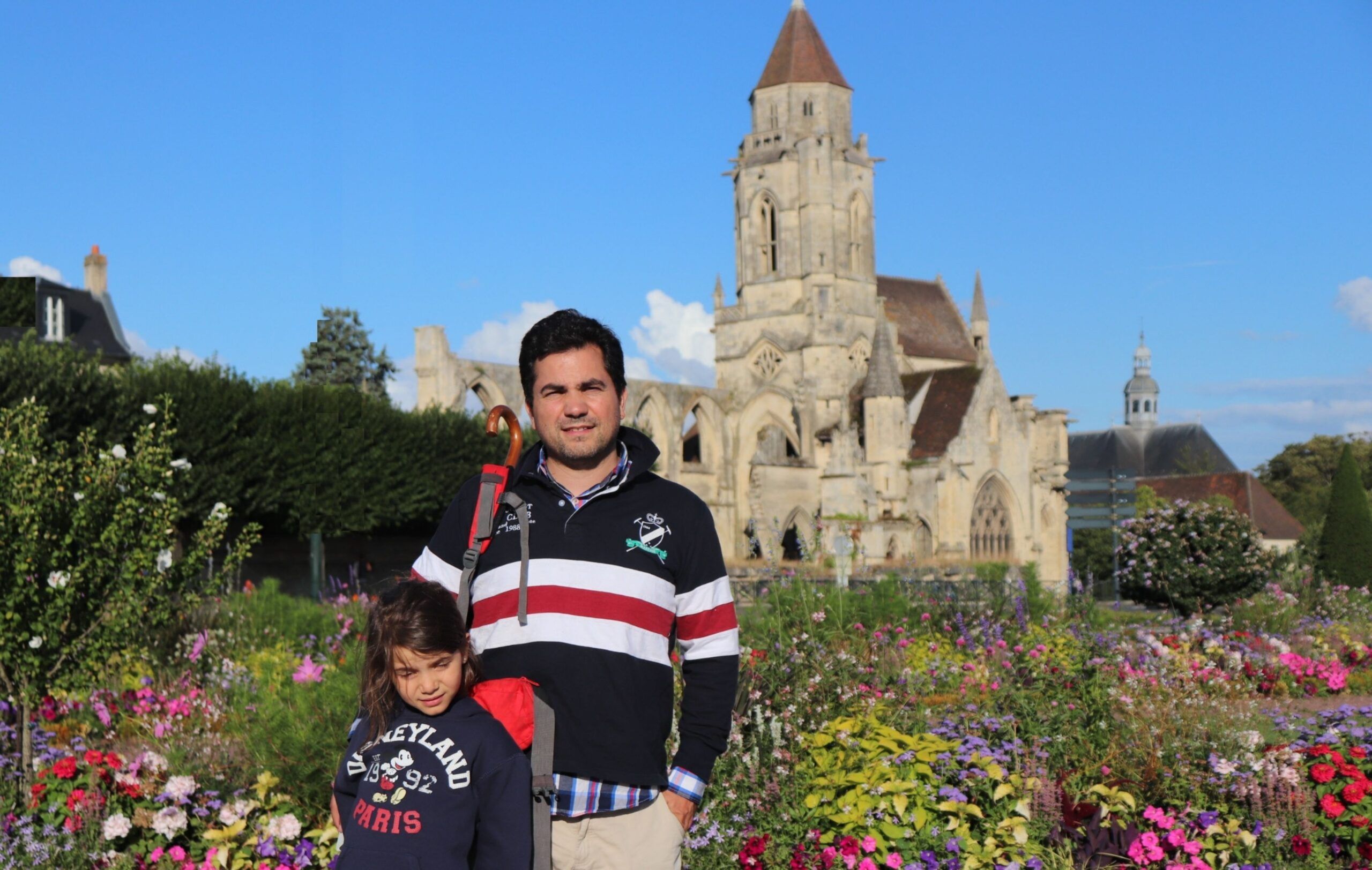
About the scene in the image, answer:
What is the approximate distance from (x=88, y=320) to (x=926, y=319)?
3236 cm

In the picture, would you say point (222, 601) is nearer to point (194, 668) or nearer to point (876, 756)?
point (194, 668)

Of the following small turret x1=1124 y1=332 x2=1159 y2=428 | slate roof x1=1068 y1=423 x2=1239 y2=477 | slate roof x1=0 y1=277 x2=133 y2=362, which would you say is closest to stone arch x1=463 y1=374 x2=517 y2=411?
slate roof x1=0 y1=277 x2=133 y2=362

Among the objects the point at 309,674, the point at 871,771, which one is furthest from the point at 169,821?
the point at 871,771

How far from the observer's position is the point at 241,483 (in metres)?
21.2

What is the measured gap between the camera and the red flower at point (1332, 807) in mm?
4238

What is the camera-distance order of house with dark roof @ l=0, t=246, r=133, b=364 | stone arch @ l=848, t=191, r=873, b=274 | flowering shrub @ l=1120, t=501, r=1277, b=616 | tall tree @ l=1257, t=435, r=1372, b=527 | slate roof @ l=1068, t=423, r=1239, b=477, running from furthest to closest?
slate roof @ l=1068, t=423, r=1239, b=477, tall tree @ l=1257, t=435, r=1372, b=527, stone arch @ l=848, t=191, r=873, b=274, house with dark roof @ l=0, t=246, r=133, b=364, flowering shrub @ l=1120, t=501, r=1277, b=616

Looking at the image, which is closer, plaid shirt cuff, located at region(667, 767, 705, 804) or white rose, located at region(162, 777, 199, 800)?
plaid shirt cuff, located at region(667, 767, 705, 804)

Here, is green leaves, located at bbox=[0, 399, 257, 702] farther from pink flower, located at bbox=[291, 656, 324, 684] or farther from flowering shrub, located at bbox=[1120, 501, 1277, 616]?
flowering shrub, located at bbox=[1120, 501, 1277, 616]

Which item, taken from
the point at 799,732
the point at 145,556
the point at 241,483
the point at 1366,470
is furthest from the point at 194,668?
the point at 1366,470

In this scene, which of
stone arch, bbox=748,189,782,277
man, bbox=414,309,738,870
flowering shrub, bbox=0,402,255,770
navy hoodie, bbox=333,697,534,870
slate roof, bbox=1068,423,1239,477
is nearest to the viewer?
navy hoodie, bbox=333,697,534,870

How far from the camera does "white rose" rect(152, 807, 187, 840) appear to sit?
14.2ft

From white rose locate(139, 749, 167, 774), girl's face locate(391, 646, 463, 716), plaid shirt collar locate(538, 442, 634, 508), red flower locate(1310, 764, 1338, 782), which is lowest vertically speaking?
red flower locate(1310, 764, 1338, 782)

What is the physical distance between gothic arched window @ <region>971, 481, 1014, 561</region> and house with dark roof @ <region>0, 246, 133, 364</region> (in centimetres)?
2692

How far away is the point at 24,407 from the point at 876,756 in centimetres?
518
